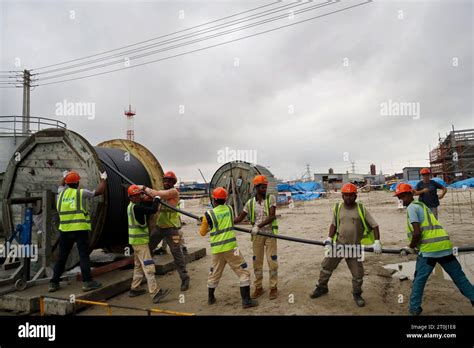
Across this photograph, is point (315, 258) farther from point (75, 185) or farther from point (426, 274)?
point (75, 185)

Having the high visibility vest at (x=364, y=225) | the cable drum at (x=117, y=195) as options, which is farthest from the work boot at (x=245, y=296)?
the cable drum at (x=117, y=195)

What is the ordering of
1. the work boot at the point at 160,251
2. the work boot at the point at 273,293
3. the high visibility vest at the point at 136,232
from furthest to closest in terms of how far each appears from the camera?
the work boot at the point at 160,251 < the high visibility vest at the point at 136,232 < the work boot at the point at 273,293

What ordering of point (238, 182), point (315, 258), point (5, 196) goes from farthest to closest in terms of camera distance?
point (238, 182) → point (315, 258) → point (5, 196)

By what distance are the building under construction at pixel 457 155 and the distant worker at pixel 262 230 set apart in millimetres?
32921

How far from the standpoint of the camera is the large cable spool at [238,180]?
48.0ft

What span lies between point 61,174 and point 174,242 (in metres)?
2.47

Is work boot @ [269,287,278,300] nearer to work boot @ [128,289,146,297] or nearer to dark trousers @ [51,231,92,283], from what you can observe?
work boot @ [128,289,146,297]

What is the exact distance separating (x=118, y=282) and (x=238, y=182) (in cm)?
980

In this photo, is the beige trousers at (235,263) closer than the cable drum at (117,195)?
Yes

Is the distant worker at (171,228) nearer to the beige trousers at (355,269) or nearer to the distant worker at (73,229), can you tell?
the distant worker at (73,229)

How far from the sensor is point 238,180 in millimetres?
14914

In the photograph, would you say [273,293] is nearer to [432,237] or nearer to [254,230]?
[254,230]
